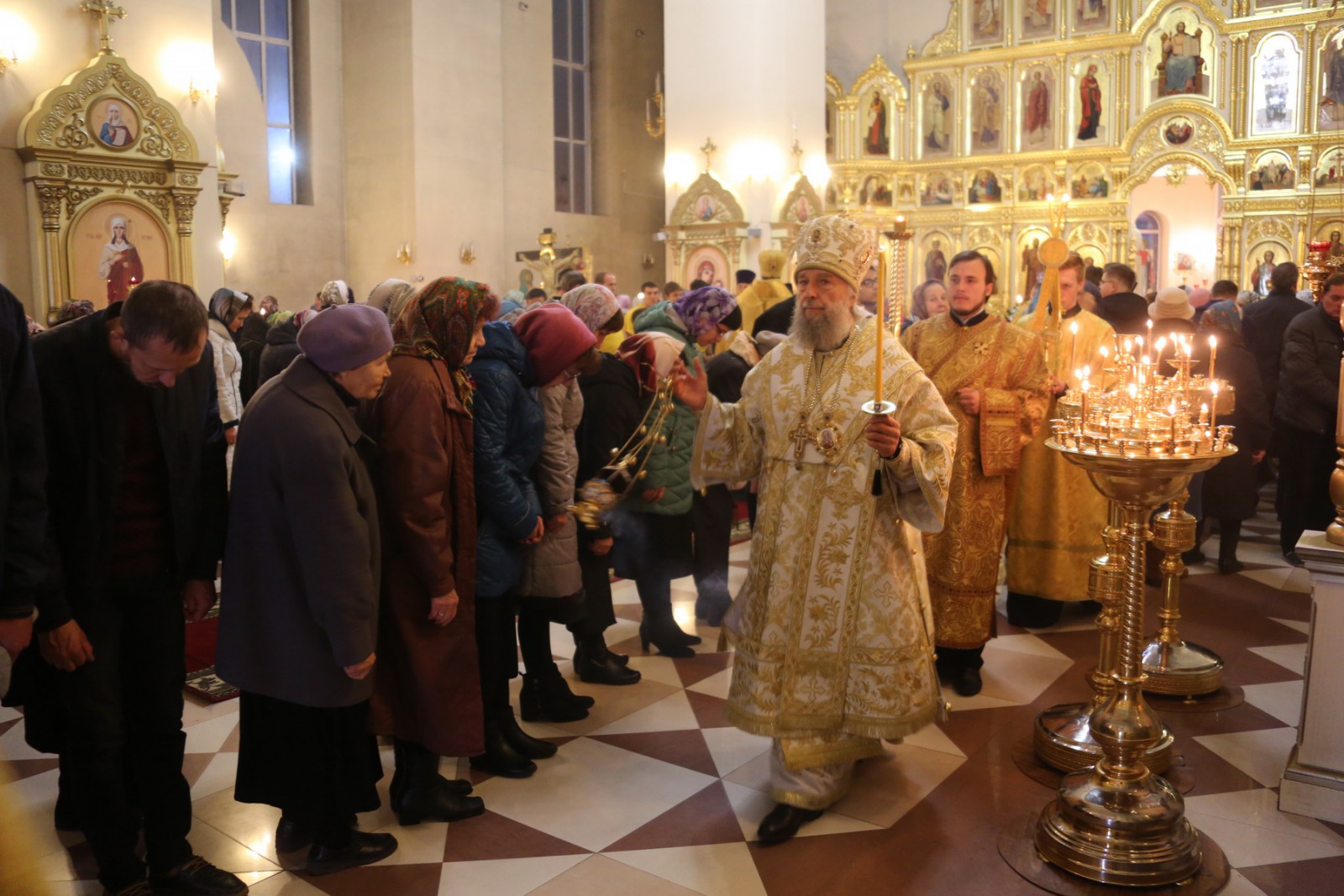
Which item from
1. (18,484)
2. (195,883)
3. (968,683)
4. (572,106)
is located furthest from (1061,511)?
(572,106)

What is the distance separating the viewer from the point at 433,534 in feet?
9.61

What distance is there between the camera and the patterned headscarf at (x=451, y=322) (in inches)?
121

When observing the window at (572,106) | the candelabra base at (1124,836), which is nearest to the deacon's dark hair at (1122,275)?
the candelabra base at (1124,836)

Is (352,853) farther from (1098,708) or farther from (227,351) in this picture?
(227,351)

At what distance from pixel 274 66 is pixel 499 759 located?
14.4 meters

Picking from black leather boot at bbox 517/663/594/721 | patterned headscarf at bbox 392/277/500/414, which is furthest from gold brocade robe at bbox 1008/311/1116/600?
patterned headscarf at bbox 392/277/500/414

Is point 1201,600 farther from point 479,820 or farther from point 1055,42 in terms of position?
point 1055,42

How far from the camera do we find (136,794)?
9.35 feet

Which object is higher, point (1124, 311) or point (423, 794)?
point (1124, 311)

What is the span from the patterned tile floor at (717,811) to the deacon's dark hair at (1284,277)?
3.35 meters

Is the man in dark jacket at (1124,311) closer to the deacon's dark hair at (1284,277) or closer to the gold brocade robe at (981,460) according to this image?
the deacon's dark hair at (1284,277)

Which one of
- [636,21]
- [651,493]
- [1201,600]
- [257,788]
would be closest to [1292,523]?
[1201,600]

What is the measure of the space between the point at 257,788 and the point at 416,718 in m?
0.45

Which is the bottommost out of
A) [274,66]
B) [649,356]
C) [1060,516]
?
[1060,516]
